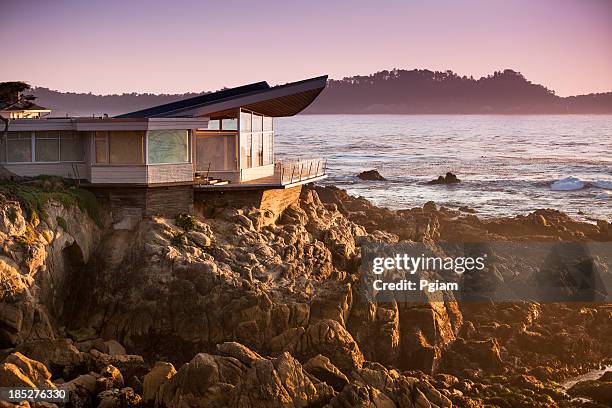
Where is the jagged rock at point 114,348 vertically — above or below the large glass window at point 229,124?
below

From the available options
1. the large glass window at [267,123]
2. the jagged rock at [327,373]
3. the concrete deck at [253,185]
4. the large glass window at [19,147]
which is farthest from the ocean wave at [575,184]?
the jagged rock at [327,373]

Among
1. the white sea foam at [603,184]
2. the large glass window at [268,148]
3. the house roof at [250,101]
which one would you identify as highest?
the house roof at [250,101]

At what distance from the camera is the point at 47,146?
115 feet

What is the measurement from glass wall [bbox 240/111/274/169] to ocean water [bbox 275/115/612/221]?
15.7ft

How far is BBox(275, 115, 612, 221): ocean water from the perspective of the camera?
77812mm

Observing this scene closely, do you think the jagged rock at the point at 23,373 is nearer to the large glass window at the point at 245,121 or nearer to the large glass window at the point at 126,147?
the large glass window at the point at 126,147

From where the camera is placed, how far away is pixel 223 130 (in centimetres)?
3734

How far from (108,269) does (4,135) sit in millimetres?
6023

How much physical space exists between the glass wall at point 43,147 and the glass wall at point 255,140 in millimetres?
5838

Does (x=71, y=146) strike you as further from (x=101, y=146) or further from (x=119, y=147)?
(x=119, y=147)

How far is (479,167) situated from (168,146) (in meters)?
77.7

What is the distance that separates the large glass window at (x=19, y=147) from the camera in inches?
1362

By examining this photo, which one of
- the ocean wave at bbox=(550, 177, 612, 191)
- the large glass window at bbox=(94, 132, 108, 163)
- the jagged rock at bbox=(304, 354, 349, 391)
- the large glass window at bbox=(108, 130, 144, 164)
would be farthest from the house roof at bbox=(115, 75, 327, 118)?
the ocean wave at bbox=(550, 177, 612, 191)

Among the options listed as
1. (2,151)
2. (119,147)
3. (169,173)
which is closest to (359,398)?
(169,173)
